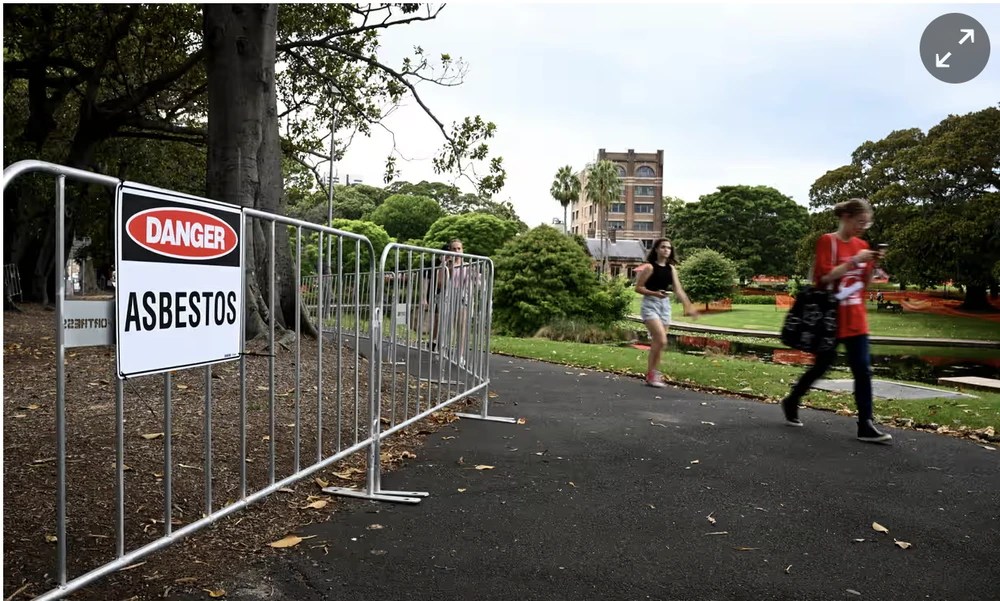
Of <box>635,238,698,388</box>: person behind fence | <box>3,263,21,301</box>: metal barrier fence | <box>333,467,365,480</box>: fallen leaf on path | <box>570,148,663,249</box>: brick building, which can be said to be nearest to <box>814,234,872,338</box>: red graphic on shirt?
<box>635,238,698,388</box>: person behind fence

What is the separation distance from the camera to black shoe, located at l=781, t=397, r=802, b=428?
7.10 meters

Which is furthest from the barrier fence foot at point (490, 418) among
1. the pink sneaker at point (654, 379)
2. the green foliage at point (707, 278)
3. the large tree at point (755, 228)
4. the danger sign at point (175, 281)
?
the large tree at point (755, 228)

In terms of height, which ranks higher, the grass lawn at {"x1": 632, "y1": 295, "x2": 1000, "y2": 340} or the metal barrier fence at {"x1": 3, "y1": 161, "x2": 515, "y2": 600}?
the metal barrier fence at {"x1": 3, "y1": 161, "x2": 515, "y2": 600}

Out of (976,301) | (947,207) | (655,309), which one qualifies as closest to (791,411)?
(655,309)

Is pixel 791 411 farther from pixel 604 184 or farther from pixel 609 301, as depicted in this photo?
pixel 604 184

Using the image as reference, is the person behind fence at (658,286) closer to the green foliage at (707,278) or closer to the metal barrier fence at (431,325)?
the metal barrier fence at (431,325)

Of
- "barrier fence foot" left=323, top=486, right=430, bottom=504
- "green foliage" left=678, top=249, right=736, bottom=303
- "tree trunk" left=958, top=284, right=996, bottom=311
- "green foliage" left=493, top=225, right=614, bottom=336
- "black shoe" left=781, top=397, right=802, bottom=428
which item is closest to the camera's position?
"barrier fence foot" left=323, top=486, right=430, bottom=504

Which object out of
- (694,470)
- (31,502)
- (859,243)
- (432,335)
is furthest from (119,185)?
(859,243)

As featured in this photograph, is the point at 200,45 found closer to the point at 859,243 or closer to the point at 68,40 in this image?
the point at 68,40

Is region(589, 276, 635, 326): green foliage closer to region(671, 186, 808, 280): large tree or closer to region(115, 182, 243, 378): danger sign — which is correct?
region(115, 182, 243, 378): danger sign

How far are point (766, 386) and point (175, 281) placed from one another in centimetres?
888

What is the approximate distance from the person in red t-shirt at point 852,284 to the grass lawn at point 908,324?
102 feet

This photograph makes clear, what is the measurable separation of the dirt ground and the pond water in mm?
14899

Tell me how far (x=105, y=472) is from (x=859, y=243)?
620 centimetres
